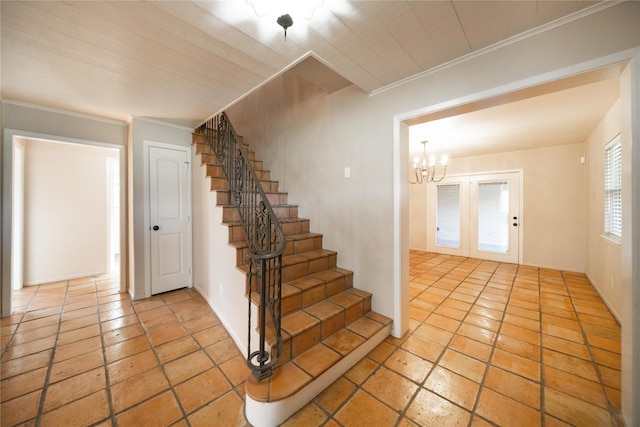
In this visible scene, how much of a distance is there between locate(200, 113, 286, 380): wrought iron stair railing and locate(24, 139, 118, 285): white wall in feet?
7.76

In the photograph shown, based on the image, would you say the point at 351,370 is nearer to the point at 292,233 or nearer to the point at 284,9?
the point at 292,233

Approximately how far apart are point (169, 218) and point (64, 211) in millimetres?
2157

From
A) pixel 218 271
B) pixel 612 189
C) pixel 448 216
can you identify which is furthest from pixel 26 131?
pixel 448 216

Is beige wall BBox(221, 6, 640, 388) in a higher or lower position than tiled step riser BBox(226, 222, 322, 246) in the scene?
higher

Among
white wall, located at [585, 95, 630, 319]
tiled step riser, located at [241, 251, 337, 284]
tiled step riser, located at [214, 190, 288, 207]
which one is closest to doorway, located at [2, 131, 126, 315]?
tiled step riser, located at [214, 190, 288, 207]

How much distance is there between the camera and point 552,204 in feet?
15.2

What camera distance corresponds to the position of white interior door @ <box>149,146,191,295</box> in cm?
329

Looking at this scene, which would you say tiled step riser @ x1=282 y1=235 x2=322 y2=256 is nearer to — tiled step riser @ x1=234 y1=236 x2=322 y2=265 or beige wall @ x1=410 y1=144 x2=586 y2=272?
tiled step riser @ x1=234 y1=236 x2=322 y2=265

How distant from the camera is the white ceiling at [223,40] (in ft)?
4.49

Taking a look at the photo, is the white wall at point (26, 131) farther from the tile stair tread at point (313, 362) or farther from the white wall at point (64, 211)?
the tile stair tread at point (313, 362)

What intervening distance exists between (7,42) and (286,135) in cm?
252

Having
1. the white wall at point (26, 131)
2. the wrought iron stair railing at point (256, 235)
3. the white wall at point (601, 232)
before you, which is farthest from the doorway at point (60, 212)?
the white wall at point (601, 232)

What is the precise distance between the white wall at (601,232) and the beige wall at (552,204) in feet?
0.90

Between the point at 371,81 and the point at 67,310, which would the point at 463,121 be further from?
the point at 67,310
